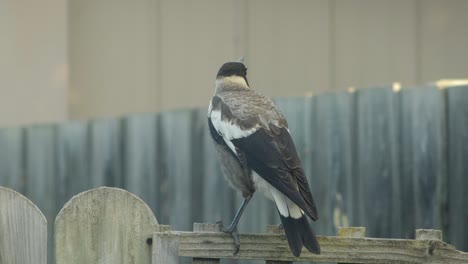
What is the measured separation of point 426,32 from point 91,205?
610cm

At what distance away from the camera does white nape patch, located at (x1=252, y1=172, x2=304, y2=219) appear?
194 inches

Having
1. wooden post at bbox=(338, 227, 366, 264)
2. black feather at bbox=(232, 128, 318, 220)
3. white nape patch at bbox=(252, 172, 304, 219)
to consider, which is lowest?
wooden post at bbox=(338, 227, 366, 264)

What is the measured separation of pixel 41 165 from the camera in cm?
792

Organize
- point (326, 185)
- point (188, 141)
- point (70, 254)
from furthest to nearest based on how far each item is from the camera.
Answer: point (188, 141) → point (326, 185) → point (70, 254)

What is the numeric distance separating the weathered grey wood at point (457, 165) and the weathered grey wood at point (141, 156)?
185 cm

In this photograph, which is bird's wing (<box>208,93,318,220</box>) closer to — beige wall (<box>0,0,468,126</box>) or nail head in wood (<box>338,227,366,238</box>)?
nail head in wood (<box>338,227,366,238</box>)

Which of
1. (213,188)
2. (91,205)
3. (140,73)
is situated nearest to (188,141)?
(213,188)

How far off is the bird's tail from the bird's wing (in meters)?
0.11

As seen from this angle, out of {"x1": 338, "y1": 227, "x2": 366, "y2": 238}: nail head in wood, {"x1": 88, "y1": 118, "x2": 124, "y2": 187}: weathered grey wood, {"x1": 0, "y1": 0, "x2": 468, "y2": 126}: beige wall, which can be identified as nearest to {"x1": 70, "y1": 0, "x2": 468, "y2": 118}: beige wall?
{"x1": 0, "y1": 0, "x2": 468, "y2": 126}: beige wall

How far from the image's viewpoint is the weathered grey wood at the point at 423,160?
6457 mm

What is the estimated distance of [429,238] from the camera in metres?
4.30

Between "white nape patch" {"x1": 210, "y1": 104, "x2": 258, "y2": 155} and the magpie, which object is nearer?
the magpie

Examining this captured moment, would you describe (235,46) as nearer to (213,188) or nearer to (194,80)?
(194,80)

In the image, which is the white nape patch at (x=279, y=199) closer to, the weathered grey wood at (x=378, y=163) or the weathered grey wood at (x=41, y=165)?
the weathered grey wood at (x=378, y=163)
